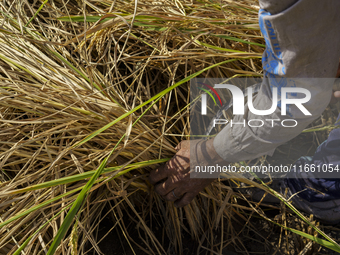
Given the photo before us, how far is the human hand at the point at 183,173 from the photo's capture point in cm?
94

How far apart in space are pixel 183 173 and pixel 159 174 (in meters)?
0.09

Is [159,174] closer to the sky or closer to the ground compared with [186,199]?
closer to the sky

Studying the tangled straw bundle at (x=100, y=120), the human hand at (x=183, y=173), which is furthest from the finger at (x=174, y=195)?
the tangled straw bundle at (x=100, y=120)

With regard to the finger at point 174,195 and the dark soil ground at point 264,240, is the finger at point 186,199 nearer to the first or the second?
the finger at point 174,195

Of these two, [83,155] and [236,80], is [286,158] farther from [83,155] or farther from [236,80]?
[83,155]

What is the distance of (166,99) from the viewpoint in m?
1.11

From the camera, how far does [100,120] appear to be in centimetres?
94

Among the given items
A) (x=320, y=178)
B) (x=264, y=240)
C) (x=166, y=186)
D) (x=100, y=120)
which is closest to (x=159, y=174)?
(x=166, y=186)

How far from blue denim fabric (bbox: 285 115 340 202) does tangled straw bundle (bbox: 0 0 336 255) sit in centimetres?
30

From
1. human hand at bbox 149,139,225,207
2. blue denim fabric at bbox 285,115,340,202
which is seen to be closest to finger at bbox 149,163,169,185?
Answer: human hand at bbox 149,139,225,207

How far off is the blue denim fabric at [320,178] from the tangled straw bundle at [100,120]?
0.30m

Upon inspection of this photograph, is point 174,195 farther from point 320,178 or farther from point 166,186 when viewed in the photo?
point 320,178

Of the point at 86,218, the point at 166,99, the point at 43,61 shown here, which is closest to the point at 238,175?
the point at 166,99

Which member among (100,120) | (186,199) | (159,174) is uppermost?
(100,120)
